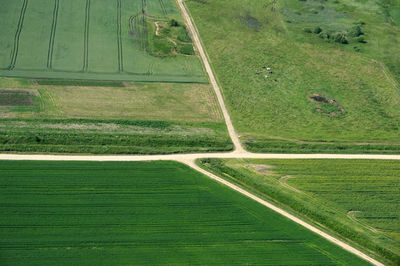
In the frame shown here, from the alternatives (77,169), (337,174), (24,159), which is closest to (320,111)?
(337,174)

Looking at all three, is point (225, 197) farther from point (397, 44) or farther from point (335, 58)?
point (397, 44)

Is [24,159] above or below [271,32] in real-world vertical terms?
below

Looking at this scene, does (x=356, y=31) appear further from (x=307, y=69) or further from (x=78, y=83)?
(x=78, y=83)

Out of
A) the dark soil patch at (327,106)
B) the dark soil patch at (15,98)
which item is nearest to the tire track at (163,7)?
the dark soil patch at (15,98)

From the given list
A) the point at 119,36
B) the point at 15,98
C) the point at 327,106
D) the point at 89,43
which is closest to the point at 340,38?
the point at 327,106

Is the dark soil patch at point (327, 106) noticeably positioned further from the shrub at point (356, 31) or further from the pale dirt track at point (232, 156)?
the shrub at point (356, 31)

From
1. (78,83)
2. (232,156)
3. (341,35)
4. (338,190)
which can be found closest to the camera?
(338,190)
